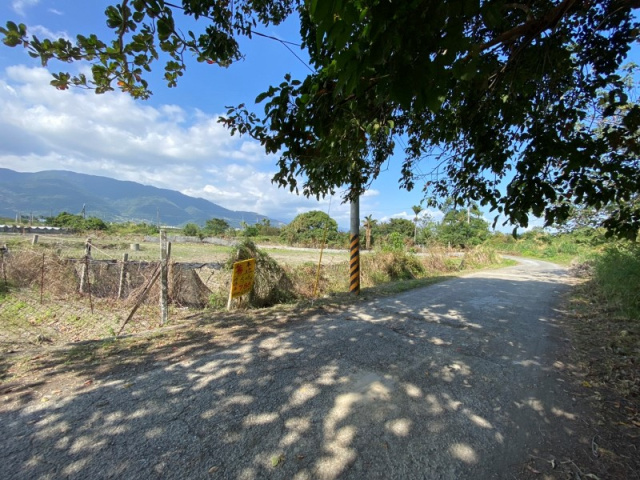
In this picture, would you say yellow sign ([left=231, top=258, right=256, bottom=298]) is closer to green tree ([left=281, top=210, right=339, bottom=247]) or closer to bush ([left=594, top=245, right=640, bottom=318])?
bush ([left=594, top=245, right=640, bottom=318])

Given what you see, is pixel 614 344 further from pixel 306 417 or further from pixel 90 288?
pixel 90 288

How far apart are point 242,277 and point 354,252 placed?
10.8ft

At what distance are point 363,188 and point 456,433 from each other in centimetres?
359

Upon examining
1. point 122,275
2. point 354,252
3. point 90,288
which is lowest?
point 90,288

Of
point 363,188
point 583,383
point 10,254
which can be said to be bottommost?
point 583,383

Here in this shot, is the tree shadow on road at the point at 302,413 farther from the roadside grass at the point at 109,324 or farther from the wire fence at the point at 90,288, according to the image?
the wire fence at the point at 90,288

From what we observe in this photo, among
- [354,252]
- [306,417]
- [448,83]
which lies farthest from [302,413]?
[354,252]

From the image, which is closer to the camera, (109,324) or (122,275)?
(109,324)

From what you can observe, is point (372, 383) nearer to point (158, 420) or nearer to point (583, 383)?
point (158, 420)

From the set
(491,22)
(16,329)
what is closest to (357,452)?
(491,22)

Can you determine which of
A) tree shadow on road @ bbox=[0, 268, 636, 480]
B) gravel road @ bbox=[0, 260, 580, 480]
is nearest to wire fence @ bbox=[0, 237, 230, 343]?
tree shadow on road @ bbox=[0, 268, 636, 480]

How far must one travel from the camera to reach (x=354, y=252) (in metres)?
8.16

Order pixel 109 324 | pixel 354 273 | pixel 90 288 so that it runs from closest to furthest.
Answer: pixel 109 324 < pixel 90 288 < pixel 354 273

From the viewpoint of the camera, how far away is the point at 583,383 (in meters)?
3.31
